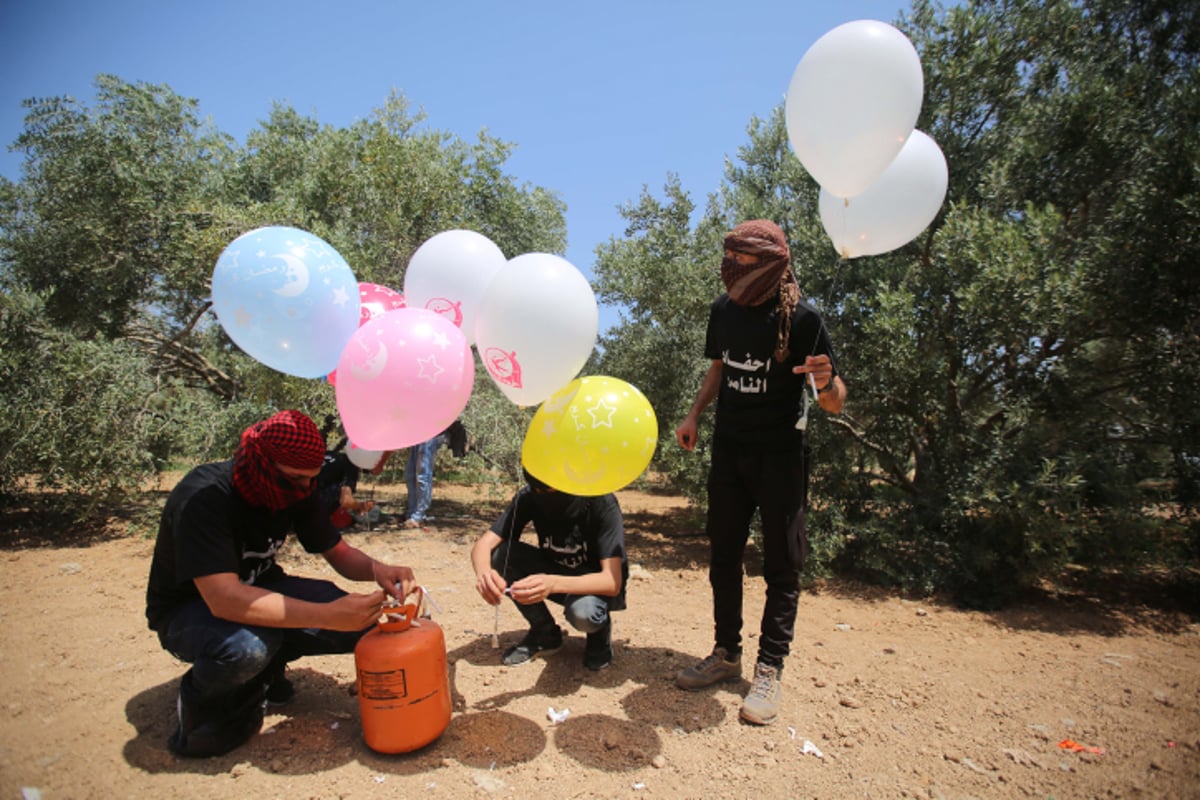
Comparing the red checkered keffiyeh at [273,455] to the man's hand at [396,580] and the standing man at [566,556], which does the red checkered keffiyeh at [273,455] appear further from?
the standing man at [566,556]

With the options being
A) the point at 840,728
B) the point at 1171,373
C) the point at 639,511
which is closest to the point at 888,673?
the point at 840,728

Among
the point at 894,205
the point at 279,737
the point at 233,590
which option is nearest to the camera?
the point at 233,590

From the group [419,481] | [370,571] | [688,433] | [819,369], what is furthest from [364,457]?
[419,481]

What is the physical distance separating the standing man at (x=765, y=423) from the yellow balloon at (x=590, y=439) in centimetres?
48

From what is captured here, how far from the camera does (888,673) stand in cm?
342

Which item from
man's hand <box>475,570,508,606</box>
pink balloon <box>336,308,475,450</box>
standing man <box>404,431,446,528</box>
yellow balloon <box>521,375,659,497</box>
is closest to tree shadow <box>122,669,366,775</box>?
man's hand <box>475,570,508,606</box>

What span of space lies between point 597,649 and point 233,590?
1.76 metres

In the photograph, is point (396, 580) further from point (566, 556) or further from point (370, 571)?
point (566, 556)

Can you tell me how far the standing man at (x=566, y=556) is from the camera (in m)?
2.89

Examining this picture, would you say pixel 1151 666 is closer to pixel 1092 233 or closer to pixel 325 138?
pixel 1092 233

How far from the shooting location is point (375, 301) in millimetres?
3186

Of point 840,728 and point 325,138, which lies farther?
point 325,138

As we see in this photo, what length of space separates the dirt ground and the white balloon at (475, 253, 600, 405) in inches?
49.4

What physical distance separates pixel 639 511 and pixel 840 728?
675 cm
